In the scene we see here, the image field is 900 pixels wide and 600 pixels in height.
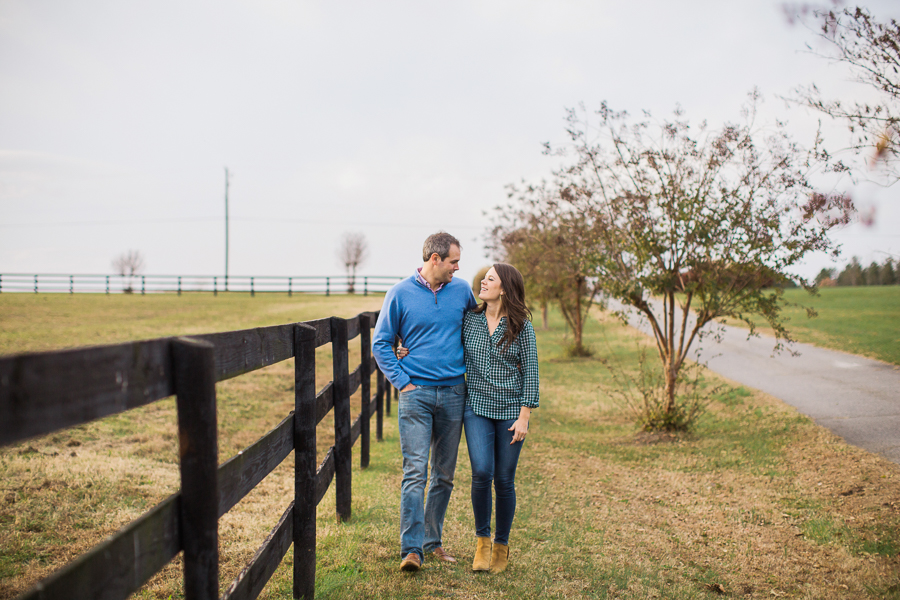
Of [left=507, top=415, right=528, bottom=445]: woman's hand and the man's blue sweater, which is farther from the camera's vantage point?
the man's blue sweater

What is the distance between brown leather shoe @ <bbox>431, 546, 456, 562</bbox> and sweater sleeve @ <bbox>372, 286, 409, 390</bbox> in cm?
111

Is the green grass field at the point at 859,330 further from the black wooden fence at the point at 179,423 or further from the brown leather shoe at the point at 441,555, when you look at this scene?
the black wooden fence at the point at 179,423

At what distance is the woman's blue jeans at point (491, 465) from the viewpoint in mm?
3922

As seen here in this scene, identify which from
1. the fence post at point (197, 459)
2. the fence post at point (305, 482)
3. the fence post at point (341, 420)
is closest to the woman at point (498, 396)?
the fence post at point (341, 420)

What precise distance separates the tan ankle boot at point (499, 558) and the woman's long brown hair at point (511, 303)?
127 centimetres

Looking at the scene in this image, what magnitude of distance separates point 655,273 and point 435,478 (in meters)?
4.69

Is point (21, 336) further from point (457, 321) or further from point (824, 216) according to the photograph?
point (824, 216)

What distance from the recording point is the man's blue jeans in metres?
3.84

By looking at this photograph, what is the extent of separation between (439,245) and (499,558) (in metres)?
1.99

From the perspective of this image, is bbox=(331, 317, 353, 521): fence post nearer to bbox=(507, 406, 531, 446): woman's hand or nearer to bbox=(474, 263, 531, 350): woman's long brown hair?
bbox=(474, 263, 531, 350): woman's long brown hair

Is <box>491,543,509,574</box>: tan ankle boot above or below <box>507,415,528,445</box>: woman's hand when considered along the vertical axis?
below

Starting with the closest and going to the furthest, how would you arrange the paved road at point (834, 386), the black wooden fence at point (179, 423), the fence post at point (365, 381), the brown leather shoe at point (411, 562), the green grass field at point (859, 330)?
the black wooden fence at point (179, 423)
the brown leather shoe at point (411, 562)
the fence post at point (365, 381)
the paved road at point (834, 386)
the green grass field at point (859, 330)

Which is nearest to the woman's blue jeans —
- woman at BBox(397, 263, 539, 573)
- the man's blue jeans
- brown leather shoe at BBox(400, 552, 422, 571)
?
woman at BBox(397, 263, 539, 573)

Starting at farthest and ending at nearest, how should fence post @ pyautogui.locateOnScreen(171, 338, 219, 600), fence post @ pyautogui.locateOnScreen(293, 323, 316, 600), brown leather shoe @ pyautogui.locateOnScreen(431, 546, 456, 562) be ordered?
brown leather shoe @ pyautogui.locateOnScreen(431, 546, 456, 562)
fence post @ pyautogui.locateOnScreen(293, 323, 316, 600)
fence post @ pyautogui.locateOnScreen(171, 338, 219, 600)
